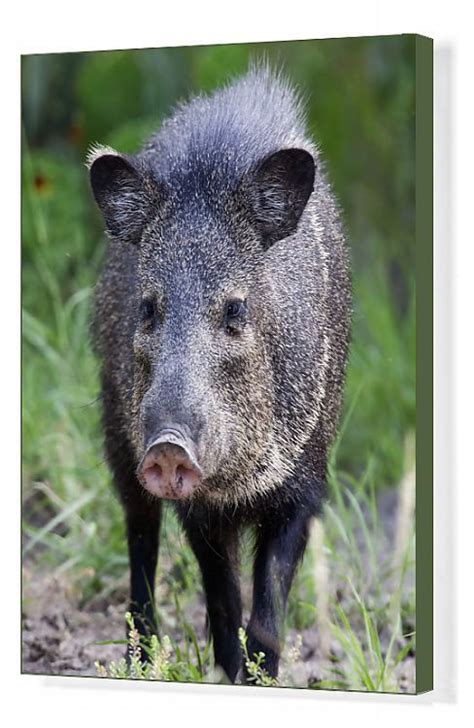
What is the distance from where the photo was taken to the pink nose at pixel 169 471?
3816 millimetres

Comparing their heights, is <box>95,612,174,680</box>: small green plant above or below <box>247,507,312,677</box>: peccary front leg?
below

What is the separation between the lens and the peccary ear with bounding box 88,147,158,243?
4.41 m

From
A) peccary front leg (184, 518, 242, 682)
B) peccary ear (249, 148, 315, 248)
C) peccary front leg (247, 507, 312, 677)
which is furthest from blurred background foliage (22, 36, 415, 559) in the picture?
peccary ear (249, 148, 315, 248)

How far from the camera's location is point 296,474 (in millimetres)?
4484

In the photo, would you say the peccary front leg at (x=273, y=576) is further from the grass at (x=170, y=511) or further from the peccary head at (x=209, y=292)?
the peccary head at (x=209, y=292)

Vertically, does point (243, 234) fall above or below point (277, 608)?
above

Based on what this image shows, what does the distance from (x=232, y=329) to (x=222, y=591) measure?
918 millimetres

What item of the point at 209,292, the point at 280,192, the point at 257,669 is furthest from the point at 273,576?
the point at 280,192

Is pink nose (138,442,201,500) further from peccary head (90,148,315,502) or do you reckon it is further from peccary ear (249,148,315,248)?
peccary ear (249,148,315,248)

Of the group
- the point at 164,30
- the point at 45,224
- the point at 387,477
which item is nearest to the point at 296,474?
the point at 164,30

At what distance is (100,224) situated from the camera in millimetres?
7098

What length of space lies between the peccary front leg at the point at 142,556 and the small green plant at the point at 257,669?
24.5 inches
